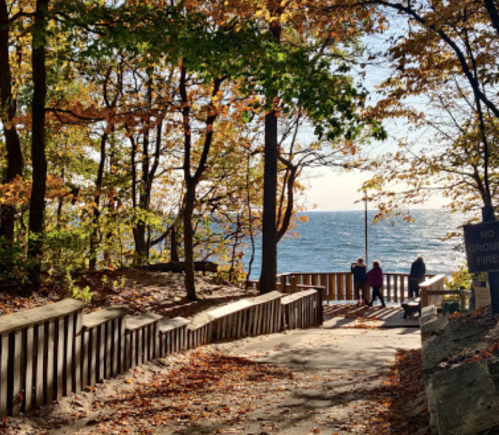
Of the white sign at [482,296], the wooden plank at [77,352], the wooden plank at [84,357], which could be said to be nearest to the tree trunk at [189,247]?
the white sign at [482,296]

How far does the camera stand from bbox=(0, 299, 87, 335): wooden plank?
443cm

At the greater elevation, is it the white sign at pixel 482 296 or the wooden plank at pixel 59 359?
the white sign at pixel 482 296

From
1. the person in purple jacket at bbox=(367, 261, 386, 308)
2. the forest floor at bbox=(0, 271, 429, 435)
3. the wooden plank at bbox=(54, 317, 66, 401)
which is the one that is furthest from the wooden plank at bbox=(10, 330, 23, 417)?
the person in purple jacket at bbox=(367, 261, 386, 308)

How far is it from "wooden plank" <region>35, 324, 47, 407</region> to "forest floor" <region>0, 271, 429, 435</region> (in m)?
0.12

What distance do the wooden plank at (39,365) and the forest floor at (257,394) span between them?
0.12 m

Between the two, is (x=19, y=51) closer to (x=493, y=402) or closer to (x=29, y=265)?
(x=29, y=265)

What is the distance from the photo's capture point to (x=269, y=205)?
51.4 feet

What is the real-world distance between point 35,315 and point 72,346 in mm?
731

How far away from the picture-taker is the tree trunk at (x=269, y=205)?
15.4 m

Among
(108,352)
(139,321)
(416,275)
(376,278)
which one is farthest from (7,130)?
(416,275)

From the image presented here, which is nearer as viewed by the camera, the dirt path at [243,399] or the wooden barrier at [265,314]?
the dirt path at [243,399]

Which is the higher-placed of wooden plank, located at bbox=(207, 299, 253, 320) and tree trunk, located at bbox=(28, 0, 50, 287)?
tree trunk, located at bbox=(28, 0, 50, 287)

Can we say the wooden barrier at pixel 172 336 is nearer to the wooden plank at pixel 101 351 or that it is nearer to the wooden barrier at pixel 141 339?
the wooden barrier at pixel 141 339

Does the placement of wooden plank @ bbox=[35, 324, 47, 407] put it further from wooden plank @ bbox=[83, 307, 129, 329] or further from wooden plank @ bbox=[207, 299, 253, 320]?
wooden plank @ bbox=[207, 299, 253, 320]
